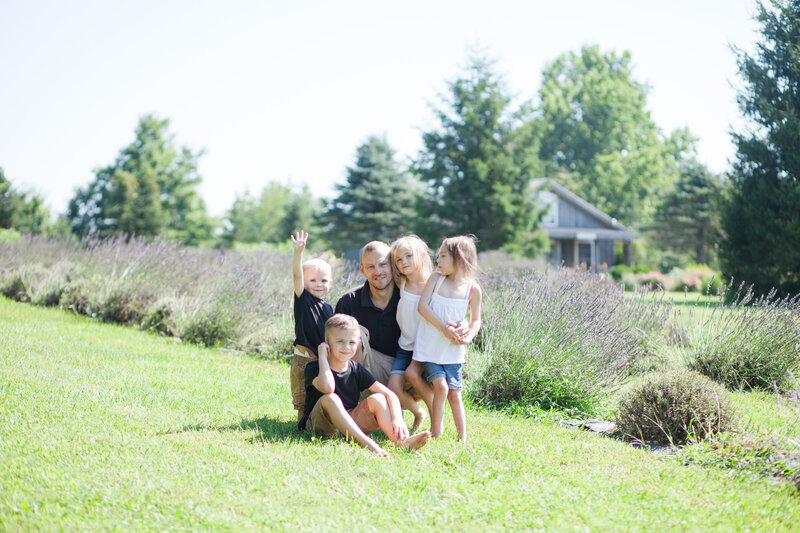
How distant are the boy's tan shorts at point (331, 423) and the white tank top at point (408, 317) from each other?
58 centimetres

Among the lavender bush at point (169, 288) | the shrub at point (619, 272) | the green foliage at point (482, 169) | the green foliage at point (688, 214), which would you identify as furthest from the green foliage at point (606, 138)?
the lavender bush at point (169, 288)

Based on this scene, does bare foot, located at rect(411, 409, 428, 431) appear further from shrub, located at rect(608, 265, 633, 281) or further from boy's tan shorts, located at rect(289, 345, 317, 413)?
shrub, located at rect(608, 265, 633, 281)

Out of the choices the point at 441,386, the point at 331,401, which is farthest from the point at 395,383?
the point at 331,401

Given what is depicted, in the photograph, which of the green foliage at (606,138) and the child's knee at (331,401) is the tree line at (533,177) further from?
the child's knee at (331,401)

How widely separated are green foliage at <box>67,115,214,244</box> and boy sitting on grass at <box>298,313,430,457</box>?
3275 cm

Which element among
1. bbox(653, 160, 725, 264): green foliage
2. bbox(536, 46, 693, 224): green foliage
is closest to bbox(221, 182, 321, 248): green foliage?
bbox(536, 46, 693, 224): green foliage

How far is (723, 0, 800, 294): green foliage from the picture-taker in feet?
47.3

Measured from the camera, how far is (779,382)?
6.49m

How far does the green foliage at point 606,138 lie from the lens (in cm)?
4856

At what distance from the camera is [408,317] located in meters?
4.68

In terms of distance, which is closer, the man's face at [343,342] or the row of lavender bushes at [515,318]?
the man's face at [343,342]

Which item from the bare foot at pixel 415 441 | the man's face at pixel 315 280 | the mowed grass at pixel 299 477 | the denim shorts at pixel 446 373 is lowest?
the mowed grass at pixel 299 477

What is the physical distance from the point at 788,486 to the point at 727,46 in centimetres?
1451

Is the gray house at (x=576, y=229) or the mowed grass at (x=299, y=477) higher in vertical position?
the gray house at (x=576, y=229)
